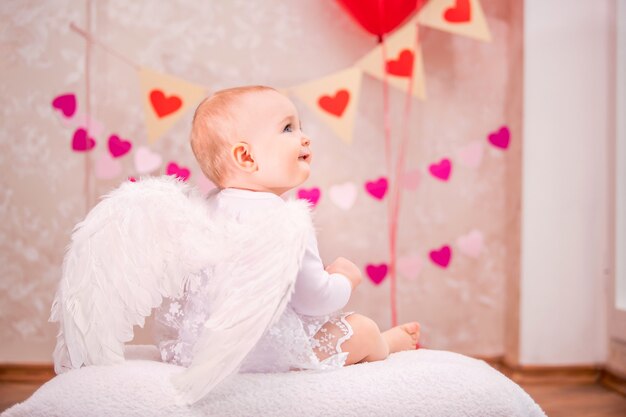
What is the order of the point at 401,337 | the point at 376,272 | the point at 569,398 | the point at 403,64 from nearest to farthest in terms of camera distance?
the point at 401,337 < the point at 569,398 < the point at 403,64 < the point at 376,272

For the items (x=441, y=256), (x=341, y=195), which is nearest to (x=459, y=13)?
(x=341, y=195)

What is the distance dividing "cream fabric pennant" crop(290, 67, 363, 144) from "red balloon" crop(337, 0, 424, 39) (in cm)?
20

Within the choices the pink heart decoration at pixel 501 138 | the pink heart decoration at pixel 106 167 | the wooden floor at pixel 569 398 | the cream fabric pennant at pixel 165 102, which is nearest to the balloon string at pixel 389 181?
the pink heart decoration at pixel 501 138

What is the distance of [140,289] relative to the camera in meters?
1.07

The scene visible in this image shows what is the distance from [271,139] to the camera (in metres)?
1.13

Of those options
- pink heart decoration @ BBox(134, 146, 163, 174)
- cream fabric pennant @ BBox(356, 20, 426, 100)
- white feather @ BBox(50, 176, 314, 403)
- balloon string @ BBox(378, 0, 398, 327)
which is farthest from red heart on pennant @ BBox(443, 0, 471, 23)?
white feather @ BBox(50, 176, 314, 403)

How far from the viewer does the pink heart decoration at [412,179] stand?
94.5 inches

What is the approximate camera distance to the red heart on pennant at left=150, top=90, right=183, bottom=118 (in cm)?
219

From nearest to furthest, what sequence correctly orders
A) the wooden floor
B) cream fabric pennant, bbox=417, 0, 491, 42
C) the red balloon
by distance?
the wooden floor
cream fabric pennant, bbox=417, 0, 491, 42
the red balloon

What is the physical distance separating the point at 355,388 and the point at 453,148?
1597mm

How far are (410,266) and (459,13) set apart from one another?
90cm

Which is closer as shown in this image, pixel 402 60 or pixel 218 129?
pixel 218 129

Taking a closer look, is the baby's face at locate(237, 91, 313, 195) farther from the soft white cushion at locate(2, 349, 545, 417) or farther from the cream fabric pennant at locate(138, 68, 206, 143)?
the cream fabric pennant at locate(138, 68, 206, 143)

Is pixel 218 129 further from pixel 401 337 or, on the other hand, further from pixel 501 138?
pixel 501 138
